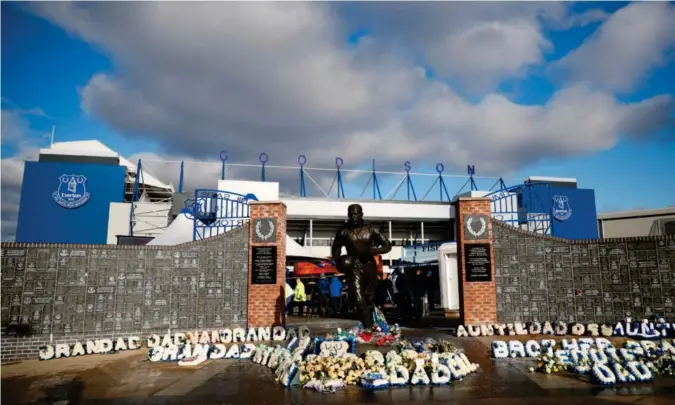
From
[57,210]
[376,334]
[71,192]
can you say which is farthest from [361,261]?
[57,210]

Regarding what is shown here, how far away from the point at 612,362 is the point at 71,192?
3217cm

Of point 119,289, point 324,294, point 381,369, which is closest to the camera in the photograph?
point 381,369

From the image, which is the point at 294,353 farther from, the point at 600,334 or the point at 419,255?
the point at 419,255

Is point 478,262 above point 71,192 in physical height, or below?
below

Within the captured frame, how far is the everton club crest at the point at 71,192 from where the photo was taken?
96.0ft

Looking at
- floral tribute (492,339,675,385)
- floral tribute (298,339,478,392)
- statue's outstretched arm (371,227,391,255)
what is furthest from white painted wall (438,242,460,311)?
floral tribute (298,339,478,392)

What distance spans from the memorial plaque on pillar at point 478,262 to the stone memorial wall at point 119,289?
17.3ft

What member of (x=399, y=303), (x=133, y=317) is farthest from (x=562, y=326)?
(x=133, y=317)

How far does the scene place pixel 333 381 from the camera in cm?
553

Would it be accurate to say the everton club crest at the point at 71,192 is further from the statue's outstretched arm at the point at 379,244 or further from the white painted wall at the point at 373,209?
the statue's outstretched arm at the point at 379,244

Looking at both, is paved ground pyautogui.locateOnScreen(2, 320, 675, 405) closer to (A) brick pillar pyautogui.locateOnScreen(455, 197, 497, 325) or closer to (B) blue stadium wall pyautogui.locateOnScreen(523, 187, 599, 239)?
(A) brick pillar pyautogui.locateOnScreen(455, 197, 497, 325)

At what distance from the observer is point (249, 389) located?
18.2 feet

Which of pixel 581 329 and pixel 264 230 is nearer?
pixel 581 329

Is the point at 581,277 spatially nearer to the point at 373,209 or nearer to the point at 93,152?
the point at 373,209
